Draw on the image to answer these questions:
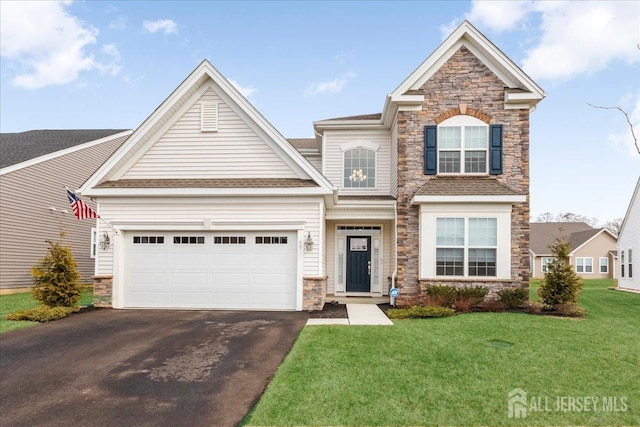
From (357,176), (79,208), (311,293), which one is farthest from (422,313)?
(79,208)

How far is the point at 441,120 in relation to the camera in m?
13.1

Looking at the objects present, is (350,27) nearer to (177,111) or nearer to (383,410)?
(177,111)

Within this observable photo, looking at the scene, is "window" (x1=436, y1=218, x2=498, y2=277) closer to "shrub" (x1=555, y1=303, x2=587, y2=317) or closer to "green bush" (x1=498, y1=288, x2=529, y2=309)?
"green bush" (x1=498, y1=288, x2=529, y2=309)

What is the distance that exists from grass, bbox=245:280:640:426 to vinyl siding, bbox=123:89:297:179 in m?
5.99

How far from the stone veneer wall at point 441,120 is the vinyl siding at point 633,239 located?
1414 cm

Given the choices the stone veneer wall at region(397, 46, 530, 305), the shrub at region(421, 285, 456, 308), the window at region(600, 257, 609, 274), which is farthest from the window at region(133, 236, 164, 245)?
the window at region(600, 257, 609, 274)

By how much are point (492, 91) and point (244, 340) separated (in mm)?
10912

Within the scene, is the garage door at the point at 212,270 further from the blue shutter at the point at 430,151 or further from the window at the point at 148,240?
the blue shutter at the point at 430,151

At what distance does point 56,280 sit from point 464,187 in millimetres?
12505

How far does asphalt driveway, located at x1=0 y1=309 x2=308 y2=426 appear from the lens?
4.95m

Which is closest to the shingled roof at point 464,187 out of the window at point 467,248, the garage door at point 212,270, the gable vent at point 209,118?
the window at point 467,248

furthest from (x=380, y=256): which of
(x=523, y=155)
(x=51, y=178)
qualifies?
(x=51, y=178)

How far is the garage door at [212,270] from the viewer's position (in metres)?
11.9

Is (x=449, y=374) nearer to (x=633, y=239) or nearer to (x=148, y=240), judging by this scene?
(x=148, y=240)
